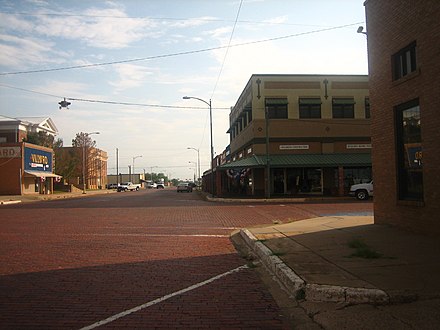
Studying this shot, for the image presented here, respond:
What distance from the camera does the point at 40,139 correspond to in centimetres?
7650

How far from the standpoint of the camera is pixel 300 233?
13.2 m

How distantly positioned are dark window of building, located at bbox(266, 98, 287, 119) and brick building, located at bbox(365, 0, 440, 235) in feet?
78.8

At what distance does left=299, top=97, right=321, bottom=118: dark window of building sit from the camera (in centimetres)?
3806

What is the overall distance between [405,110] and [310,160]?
944 inches

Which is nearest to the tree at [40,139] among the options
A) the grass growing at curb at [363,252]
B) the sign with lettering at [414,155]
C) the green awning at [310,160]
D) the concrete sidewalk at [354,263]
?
the green awning at [310,160]

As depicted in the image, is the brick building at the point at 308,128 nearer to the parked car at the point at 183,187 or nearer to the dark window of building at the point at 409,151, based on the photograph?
the dark window of building at the point at 409,151

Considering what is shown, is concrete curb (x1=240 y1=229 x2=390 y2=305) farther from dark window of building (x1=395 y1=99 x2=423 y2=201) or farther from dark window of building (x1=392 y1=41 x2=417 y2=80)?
dark window of building (x1=392 y1=41 x2=417 y2=80)

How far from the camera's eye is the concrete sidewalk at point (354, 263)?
248 inches

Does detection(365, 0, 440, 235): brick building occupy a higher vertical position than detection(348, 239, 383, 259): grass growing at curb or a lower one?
higher

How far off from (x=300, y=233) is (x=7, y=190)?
5066cm

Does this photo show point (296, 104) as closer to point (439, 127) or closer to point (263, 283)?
point (439, 127)

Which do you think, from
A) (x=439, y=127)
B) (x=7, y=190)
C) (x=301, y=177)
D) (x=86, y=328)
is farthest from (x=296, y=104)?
(x=7, y=190)

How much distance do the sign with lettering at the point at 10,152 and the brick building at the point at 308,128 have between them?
30390mm

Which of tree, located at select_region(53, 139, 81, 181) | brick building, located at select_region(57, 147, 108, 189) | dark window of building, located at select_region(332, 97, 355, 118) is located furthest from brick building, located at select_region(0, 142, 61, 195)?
dark window of building, located at select_region(332, 97, 355, 118)
